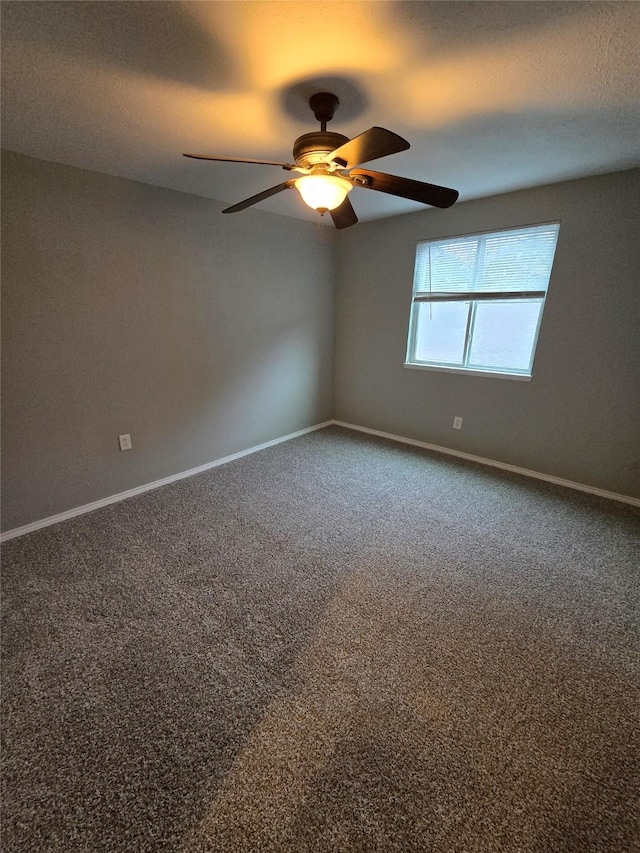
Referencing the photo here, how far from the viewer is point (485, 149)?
77.2 inches

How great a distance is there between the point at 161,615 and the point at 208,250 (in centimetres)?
255

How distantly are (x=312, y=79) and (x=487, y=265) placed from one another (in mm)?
2160

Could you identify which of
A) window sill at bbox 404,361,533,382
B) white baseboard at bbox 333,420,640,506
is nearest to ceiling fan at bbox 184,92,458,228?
window sill at bbox 404,361,533,382

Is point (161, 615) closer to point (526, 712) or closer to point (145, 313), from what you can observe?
point (526, 712)

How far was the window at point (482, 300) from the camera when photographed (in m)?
2.78

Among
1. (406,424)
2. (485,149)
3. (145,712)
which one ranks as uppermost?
(485,149)

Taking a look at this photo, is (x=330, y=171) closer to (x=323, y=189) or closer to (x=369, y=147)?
(x=323, y=189)

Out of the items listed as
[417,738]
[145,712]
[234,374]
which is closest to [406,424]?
[234,374]

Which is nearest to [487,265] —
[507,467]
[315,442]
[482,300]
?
[482,300]

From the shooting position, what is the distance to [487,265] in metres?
2.98

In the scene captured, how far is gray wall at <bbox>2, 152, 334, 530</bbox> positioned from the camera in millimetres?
2064

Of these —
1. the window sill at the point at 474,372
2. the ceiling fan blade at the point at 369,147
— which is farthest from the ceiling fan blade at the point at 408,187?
the window sill at the point at 474,372

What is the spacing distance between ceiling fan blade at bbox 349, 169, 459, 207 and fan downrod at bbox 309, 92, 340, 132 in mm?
272

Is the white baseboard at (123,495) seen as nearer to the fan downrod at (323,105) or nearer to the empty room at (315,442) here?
A: the empty room at (315,442)
